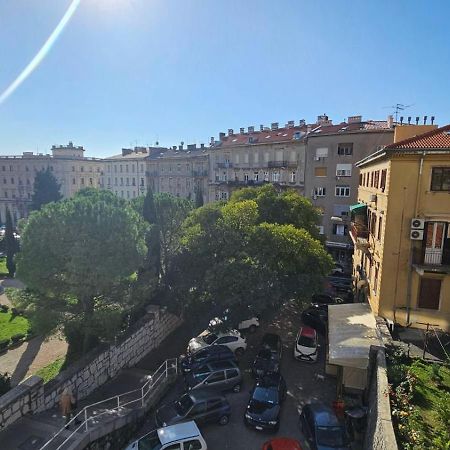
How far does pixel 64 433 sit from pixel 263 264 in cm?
1209

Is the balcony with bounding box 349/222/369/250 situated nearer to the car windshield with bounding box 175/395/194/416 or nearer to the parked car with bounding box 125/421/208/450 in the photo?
the car windshield with bounding box 175/395/194/416

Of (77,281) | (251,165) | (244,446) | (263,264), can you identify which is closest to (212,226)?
(263,264)

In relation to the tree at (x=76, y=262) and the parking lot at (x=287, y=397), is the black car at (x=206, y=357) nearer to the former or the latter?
the parking lot at (x=287, y=397)

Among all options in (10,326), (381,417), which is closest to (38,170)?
(10,326)

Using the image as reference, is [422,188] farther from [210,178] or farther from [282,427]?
[210,178]

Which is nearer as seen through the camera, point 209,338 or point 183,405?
point 183,405

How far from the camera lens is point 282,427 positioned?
15.3 metres

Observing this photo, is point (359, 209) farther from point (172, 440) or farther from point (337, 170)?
point (172, 440)

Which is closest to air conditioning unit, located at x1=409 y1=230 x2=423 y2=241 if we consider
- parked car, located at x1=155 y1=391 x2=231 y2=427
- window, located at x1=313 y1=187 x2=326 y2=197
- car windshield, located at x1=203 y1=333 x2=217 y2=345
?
parked car, located at x1=155 y1=391 x2=231 y2=427

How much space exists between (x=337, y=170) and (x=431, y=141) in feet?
69.3

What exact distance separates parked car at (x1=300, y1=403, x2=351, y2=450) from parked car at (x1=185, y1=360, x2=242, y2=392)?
165 inches

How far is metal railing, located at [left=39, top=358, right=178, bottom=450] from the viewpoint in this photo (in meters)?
12.6

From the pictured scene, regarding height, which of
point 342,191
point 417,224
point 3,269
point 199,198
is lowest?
point 3,269

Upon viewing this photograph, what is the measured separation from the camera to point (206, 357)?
752 inches
